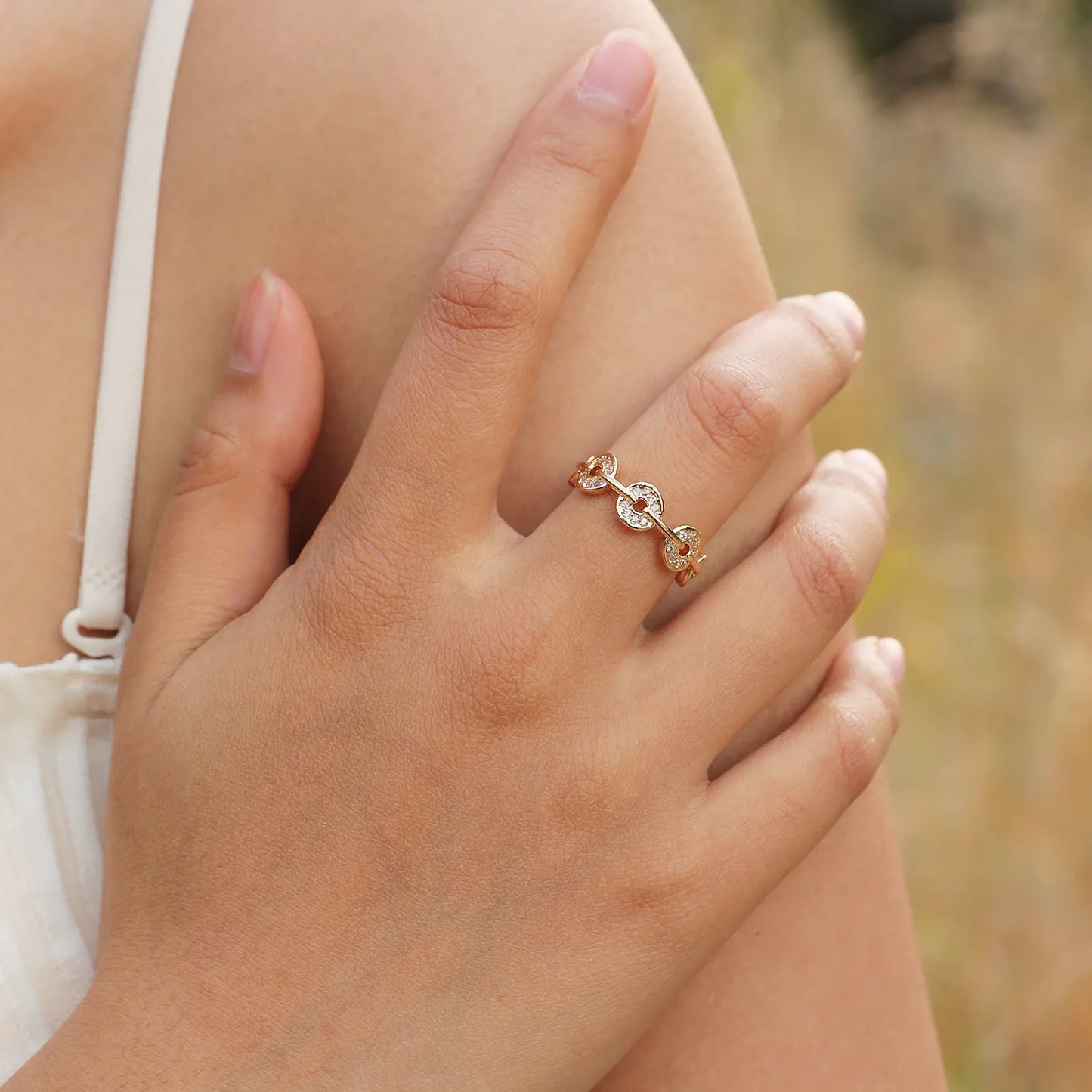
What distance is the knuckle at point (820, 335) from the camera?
2.80 ft

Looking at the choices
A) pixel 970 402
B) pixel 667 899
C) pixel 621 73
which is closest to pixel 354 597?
pixel 667 899

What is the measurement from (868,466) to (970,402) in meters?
2.44

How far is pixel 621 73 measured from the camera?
76 centimetres

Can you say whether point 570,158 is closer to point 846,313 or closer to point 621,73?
point 621,73

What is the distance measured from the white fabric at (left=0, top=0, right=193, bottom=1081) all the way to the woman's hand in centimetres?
10

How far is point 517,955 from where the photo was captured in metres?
0.77

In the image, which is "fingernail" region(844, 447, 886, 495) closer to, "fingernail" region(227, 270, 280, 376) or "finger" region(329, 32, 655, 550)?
"finger" region(329, 32, 655, 550)

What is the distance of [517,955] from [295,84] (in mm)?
687

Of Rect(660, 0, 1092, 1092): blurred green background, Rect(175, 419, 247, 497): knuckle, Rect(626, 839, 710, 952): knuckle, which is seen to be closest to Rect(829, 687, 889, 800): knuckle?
Rect(626, 839, 710, 952): knuckle

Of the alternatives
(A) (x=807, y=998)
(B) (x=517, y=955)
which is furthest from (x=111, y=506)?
(A) (x=807, y=998)

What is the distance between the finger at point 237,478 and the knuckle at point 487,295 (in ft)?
0.44

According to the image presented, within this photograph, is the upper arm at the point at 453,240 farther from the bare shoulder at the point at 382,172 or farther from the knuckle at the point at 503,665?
the knuckle at the point at 503,665

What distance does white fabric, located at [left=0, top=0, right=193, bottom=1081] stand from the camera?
33.3 inches

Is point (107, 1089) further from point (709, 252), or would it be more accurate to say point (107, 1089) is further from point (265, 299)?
point (709, 252)
